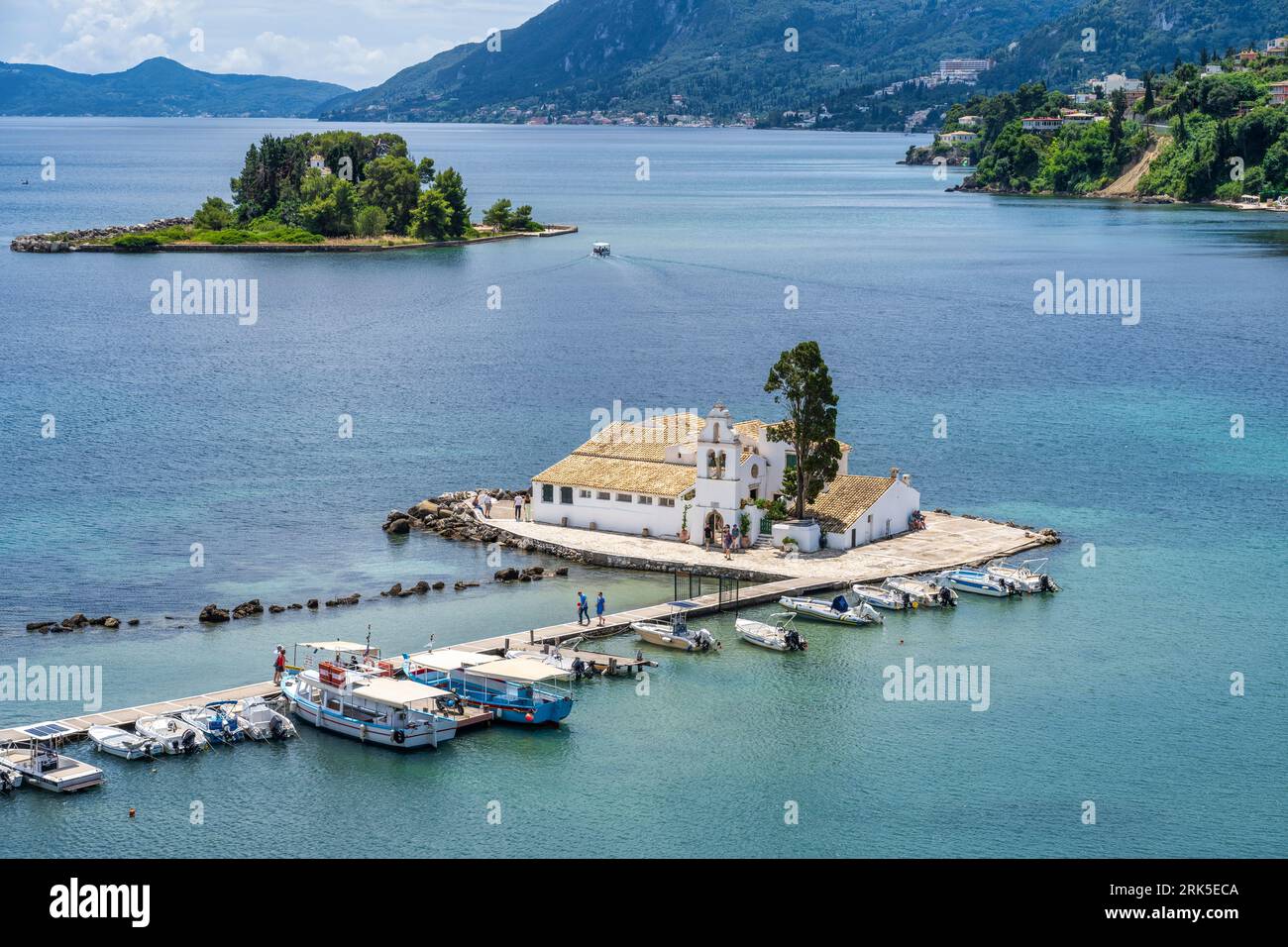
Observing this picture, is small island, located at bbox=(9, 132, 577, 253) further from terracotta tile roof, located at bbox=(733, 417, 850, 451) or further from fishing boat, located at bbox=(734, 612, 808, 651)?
fishing boat, located at bbox=(734, 612, 808, 651)

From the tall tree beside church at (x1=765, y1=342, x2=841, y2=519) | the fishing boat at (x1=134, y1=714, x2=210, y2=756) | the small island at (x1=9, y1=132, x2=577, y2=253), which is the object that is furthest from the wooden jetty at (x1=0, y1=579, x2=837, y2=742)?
Result: the small island at (x1=9, y1=132, x2=577, y2=253)

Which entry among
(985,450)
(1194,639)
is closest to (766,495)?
(1194,639)

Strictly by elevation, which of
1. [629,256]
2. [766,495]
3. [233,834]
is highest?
[629,256]

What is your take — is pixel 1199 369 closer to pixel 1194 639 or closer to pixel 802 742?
pixel 1194 639

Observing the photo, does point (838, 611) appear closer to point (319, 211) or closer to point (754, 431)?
point (754, 431)

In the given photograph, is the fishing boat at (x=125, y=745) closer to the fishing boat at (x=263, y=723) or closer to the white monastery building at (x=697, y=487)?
the fishing boat at (x=263, y=723)

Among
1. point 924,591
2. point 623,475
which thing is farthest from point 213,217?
point 924,591

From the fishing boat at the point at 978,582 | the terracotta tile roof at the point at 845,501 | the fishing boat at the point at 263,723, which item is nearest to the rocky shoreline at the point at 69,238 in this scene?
the terracotta tile roof at the point at 845,501
